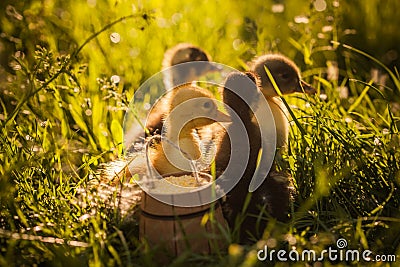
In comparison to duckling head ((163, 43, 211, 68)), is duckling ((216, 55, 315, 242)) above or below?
below

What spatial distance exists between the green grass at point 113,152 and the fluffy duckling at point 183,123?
0.23 meters

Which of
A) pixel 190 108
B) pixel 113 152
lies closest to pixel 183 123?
pixel 190 108

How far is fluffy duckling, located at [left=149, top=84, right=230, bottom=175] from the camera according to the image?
326 cm

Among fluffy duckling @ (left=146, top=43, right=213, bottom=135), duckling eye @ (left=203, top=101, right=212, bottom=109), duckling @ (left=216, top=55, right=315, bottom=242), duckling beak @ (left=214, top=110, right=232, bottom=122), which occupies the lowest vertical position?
duckling @ (left=216, top=55, right=315, bottom=242)

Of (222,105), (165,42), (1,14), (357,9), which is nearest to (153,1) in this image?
(165,42)

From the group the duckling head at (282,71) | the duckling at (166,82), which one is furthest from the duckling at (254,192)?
the duckling head at (282,71)

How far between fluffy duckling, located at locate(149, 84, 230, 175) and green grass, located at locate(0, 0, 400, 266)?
23cm

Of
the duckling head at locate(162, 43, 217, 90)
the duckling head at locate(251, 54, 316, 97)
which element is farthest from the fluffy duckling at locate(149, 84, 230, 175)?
the duckling head at locate(162, 43, 217, 90)

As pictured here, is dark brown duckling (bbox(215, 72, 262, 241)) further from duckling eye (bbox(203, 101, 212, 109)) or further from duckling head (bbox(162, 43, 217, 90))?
duckling head (bbox(162, 43, 217, 90))

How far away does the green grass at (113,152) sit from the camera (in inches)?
105

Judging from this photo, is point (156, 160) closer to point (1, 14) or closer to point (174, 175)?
point (174, 175)

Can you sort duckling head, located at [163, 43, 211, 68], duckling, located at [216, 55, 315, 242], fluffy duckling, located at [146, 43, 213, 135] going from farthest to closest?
duckling head, located at [163, 43, 211, 68]
fluffy duckling, located at [146, 43, 213, 135]
duckling, located at [216, 55, 315, 242]

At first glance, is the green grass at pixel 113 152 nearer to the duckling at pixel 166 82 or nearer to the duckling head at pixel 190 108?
the duckling at pixel 166 82

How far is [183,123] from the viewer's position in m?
3.40
